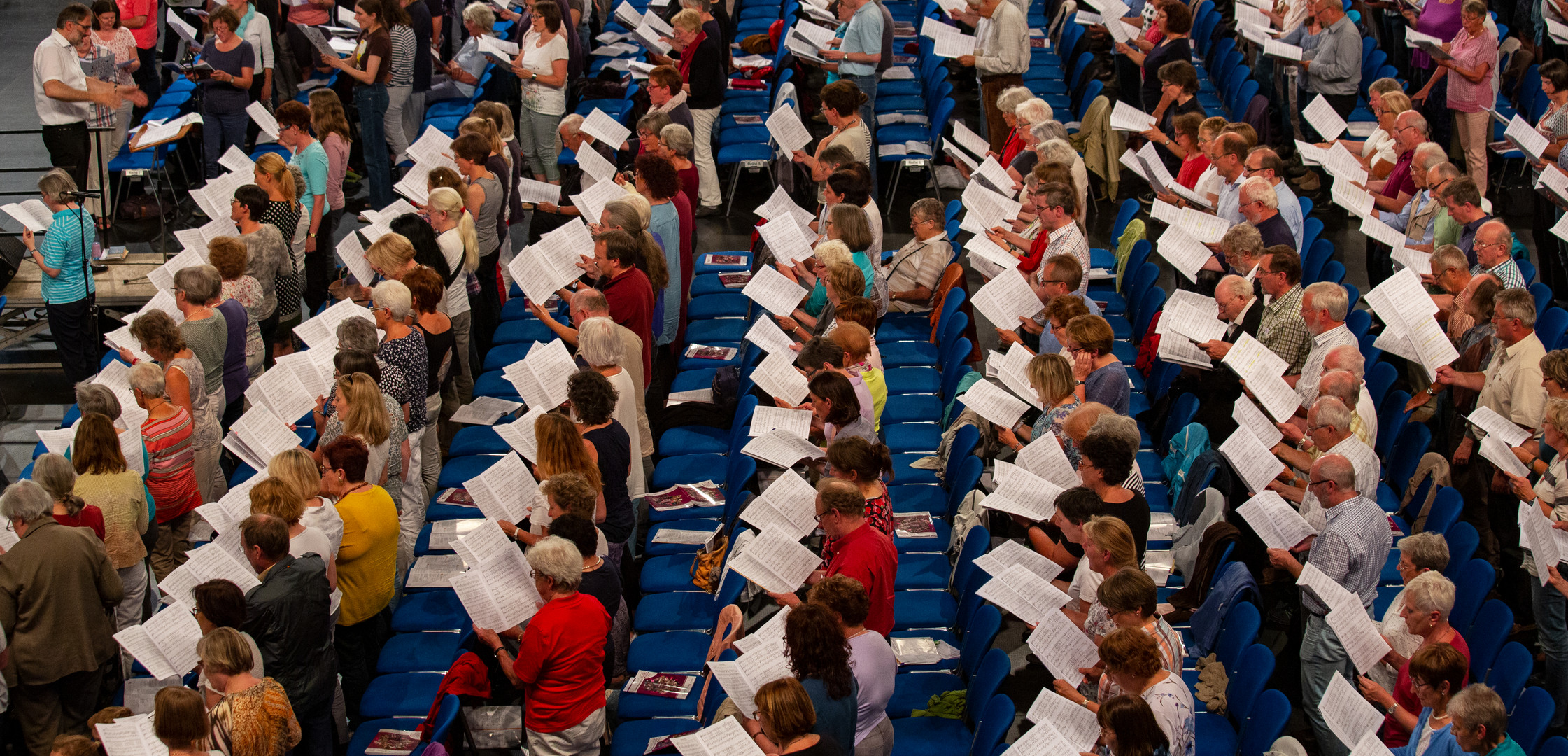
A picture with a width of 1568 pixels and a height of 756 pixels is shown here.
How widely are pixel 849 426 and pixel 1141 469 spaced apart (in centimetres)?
205

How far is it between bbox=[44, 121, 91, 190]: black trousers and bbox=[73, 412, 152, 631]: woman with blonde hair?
199 inches

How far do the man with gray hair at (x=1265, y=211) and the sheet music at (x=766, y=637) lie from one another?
4402mm

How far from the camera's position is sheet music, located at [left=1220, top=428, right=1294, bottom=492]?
602cm

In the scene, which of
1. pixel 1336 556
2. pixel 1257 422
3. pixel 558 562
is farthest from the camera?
pixel 1257 422

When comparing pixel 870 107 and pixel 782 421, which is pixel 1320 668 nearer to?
pixel 782 421

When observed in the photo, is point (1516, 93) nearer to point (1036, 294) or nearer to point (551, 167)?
point (1036, 294)

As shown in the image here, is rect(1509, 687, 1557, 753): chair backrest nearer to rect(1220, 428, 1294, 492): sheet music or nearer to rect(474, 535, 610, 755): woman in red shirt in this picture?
rect(1220, 428, 1294, 492): sheet music

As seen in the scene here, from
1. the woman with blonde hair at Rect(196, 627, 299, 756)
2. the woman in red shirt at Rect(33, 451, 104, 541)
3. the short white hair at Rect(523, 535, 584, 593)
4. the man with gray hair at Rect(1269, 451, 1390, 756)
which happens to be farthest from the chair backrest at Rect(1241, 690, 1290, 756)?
the woman in red shirt at Rect(33, 451, 104, 541)

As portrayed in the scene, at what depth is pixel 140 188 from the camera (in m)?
11.5

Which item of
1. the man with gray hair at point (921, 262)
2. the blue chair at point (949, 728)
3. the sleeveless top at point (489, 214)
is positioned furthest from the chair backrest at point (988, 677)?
the sleeveless top at point (489, 214)

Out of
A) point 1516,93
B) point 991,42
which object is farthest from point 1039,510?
point 1516,93

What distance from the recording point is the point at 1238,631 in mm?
5652

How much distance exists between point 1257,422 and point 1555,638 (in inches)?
62.5

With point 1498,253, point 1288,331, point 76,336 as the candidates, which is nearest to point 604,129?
point 76,336
